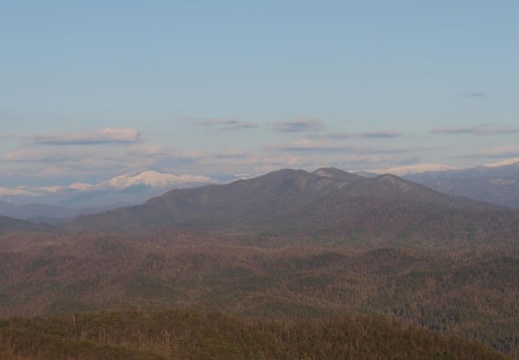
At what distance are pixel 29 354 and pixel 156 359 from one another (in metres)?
36.6

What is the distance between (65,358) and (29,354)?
1034cm

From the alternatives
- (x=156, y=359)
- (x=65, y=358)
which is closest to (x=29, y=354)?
(x=65, y=358)

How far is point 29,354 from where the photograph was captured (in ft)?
651

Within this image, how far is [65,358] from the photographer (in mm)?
198875

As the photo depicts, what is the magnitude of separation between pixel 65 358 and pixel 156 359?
86.2ft

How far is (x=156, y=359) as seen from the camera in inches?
7844

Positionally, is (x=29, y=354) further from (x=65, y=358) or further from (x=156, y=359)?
(x=156, y=359)
